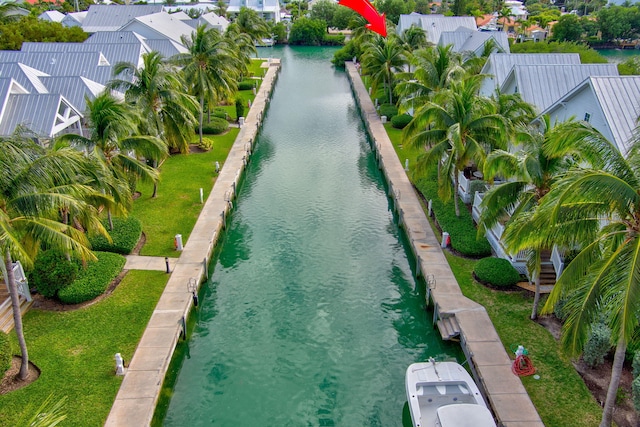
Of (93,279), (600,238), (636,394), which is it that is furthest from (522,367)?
(93,279)

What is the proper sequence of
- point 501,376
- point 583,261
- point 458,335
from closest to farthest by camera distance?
point 583,261
point 501,376
point 458,335

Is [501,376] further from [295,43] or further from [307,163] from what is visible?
[295,43]

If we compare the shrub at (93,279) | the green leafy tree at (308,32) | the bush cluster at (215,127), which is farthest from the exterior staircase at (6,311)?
the green leafy tree at (308,32)

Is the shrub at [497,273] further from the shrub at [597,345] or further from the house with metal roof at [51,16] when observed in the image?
the house with metal roof at [51,16]

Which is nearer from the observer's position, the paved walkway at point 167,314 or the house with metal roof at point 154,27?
the paved walkway at point 167,314

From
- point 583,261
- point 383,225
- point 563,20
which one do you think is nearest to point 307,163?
point 383,225
